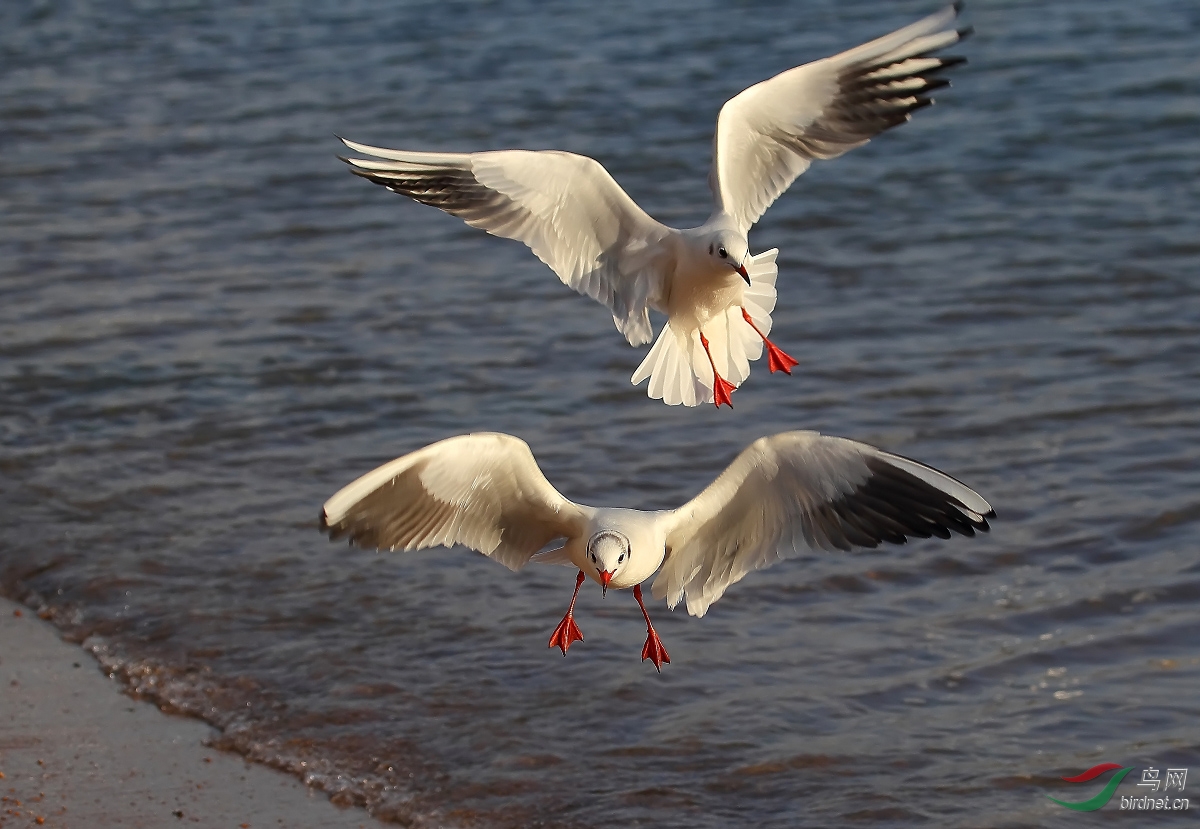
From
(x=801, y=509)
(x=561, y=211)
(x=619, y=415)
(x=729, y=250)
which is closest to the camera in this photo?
(x=801, y=509)

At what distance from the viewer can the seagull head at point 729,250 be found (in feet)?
18.9

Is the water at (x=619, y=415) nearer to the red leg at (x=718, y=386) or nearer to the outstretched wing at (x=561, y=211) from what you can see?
the red leg at (x=718, y=386)

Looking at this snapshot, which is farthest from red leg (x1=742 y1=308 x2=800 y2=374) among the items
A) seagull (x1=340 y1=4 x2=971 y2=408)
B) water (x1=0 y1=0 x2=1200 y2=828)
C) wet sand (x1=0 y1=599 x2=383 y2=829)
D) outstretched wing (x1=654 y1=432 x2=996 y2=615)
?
wet sand (x1=0 y1=599 x2=383 y2=829)

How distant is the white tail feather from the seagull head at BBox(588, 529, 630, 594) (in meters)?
1.48

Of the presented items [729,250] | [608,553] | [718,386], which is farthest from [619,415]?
[608,553]

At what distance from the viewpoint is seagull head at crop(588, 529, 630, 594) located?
15.3ft

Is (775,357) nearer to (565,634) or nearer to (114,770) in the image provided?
(565,634)

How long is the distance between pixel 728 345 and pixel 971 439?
200 centimetres

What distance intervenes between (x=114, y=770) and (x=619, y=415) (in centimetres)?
367

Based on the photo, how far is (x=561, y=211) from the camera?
20.6 ft

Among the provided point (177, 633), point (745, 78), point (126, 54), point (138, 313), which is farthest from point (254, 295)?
point (126, 54)

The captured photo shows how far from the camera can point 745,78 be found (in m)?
13.6

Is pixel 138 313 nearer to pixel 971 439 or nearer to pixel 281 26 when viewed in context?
pixel 971 439

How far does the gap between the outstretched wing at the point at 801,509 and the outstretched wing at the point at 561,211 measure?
1.24 m
